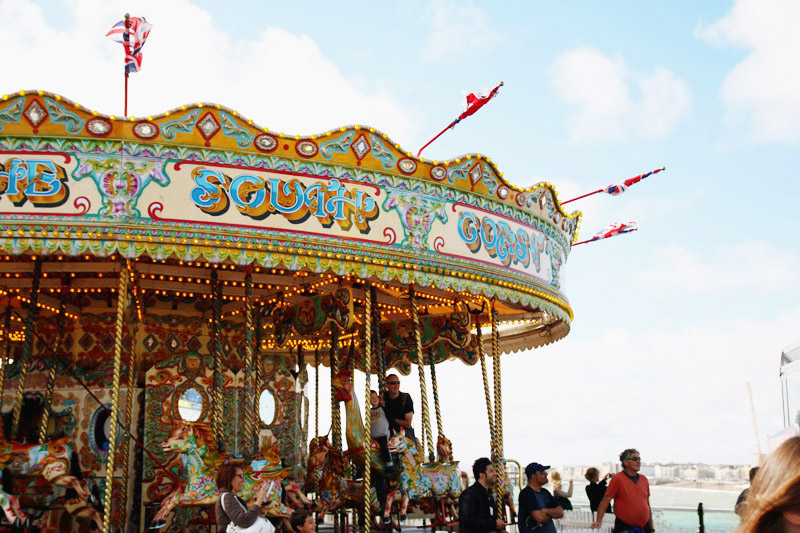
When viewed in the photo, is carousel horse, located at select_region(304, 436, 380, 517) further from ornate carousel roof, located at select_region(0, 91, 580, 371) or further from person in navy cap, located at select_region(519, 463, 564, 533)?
person in navy cap, located at select_region(519, 463, 564, 533)

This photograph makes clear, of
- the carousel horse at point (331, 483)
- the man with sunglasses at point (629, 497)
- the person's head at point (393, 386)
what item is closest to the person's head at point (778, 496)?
the man with sunglasses at point (629, 497)

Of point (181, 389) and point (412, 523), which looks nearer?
point (181, 389)

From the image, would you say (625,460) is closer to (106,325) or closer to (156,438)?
(156,438)

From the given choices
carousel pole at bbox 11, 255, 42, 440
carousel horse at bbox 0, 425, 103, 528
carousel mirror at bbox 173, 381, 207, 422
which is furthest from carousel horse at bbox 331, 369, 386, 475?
carousel pole at bbox 11, 255, 42, 440

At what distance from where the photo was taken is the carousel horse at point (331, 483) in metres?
10.1

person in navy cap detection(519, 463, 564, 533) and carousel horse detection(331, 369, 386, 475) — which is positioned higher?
carousel horse detection(331, 369, 386, 475)

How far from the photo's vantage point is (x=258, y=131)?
28.2 ft

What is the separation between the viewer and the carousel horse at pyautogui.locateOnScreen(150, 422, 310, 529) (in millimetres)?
8633

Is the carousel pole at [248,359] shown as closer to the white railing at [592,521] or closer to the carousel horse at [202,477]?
the carousel horse at [202,477]

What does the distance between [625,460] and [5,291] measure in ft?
29.4

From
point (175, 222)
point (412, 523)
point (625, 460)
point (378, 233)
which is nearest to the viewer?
point (625, 460)

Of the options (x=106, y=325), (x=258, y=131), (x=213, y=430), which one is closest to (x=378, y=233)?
(x=258, y=131)

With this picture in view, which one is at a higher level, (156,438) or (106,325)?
(106,325)

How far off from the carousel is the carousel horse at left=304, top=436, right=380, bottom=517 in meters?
0.03
